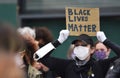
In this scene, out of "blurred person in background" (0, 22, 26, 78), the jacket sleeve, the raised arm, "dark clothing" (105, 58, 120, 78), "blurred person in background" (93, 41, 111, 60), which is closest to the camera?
"blurred person in background" (0, 22, 26, 78)

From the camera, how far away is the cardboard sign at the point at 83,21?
575 centimetres

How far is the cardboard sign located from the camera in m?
5.75

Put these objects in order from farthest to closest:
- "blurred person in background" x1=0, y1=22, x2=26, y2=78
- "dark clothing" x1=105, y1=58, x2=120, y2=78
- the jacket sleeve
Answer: the jacket sleeve → "dark clothing" x1=105, y1=58, x2=120, y2=78 → "blurred person in background" x1=0, y1=22, x2=26, y2=78

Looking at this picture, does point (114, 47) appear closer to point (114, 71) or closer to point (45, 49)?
point (114, 71)

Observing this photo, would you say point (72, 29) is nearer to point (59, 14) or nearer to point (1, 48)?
→ point (59, 14)

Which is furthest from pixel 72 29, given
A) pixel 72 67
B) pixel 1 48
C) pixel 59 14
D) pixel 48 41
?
pixel 1 48

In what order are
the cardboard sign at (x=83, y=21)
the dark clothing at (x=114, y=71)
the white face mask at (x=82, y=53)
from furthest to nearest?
the cardboard sign at (x=83, y=21)
the white face mask at (x=82, y=53)
the dark clothing at (x=114, y=71)

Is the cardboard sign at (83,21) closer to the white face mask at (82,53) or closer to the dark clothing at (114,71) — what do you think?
the white face mask at (82,53)

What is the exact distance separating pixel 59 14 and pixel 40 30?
8.03 feet

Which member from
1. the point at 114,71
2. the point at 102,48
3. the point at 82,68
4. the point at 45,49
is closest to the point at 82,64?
the point at 82,68

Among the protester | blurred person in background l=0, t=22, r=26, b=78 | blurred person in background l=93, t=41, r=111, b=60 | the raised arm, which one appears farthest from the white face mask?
blurred person in background l=0, t=22, r=26, b=78

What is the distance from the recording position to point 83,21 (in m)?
5.85

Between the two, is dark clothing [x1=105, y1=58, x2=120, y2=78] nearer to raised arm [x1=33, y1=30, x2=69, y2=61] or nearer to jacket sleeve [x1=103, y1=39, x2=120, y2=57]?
jacket sleeve [x1=103, y1=39, x2=120, y2=57]

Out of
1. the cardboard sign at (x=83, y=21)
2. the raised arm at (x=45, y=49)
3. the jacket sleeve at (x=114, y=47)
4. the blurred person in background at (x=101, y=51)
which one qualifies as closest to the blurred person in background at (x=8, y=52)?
the jacket sleeve at (x=114, y=47)
